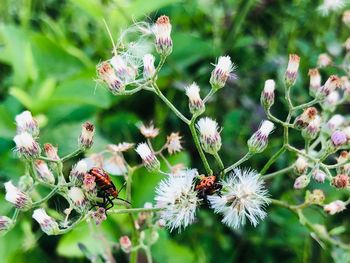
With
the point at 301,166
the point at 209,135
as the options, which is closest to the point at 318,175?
the point at 301,166

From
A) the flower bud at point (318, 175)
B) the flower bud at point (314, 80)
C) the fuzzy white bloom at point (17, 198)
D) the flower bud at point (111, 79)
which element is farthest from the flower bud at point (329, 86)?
the fuzzy white bloom at point (17, 198)

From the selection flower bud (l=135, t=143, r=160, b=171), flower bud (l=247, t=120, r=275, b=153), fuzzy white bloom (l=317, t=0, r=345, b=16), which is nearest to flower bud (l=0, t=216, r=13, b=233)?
flower bud (l=135, t=143, r=160, b=171)

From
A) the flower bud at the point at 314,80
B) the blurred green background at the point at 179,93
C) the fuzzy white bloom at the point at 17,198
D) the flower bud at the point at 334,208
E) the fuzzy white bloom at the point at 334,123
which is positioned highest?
the fuzzy white bloom at the point at 17,198

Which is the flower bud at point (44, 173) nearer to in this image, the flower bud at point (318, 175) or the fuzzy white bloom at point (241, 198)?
the fuzzy white bloom at point (241, 198)

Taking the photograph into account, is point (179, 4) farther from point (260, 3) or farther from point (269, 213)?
point (269, 213)

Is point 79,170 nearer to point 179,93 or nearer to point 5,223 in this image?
point 5,223

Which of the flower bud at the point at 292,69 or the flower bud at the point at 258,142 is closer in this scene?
the flower bud at the point at 258,142

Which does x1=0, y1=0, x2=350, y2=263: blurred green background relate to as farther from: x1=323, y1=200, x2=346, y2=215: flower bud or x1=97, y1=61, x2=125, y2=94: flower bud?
x1=97, y1=61, x2=125, y2=94: flower bud
